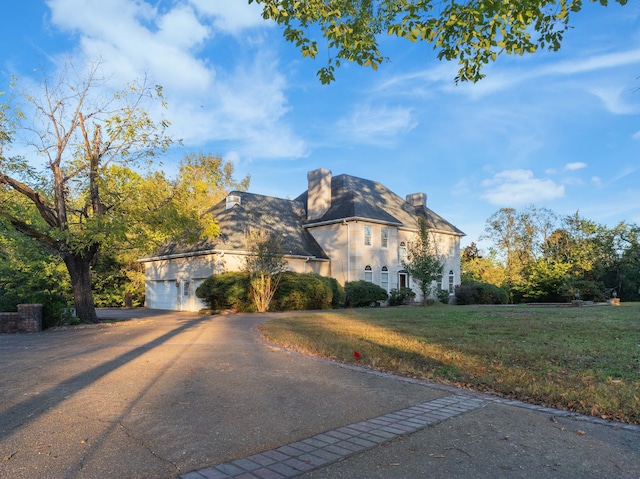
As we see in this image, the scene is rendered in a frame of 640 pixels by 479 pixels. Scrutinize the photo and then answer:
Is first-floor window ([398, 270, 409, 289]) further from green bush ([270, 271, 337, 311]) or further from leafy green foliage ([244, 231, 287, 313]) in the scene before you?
leafy green foliage ([244, 231, 287, 313])

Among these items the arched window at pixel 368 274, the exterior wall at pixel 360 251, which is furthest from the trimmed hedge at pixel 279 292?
the arched window at pixel 368 274

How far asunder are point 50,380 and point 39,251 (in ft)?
62.2

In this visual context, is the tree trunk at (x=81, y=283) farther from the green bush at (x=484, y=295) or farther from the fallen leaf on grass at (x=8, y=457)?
the green bush at (x=484, y=295)

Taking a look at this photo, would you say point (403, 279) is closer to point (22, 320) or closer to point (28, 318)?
point (28, 318)

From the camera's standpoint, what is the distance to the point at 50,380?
6.57 metres

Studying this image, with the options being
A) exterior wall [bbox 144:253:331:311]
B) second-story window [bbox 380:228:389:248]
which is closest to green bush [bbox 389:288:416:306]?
second-story window [bbox 380:228:389:248]

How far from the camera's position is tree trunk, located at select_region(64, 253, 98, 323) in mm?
15484

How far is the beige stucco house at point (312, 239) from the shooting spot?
2567 centimetres

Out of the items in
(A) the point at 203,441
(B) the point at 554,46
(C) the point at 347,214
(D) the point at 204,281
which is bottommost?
(A) the point at 203,441

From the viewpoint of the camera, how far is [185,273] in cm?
2648

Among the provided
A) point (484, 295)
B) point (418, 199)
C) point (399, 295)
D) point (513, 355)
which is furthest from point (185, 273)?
point (513, 355)

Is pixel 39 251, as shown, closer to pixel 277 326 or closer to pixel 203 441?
pixel 277 326

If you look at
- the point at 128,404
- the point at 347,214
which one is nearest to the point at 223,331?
the point at 128,404

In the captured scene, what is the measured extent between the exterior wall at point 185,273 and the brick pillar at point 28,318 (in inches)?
432
